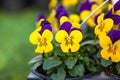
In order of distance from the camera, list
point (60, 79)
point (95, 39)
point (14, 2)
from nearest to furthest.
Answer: point (60, 79), point (95, 39), point (14, 2)

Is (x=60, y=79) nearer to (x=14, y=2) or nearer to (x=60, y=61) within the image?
(x=60, y=61)

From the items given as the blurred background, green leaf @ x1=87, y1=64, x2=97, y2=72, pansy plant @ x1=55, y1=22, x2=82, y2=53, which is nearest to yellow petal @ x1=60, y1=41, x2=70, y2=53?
pansy plant @ x1=55, y1=22, x2=82, y2=53

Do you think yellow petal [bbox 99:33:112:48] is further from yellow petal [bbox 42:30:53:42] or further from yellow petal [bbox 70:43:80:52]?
yellow petal [bbox 42:30:53:42]

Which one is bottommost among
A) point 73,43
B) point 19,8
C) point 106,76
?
point 106,76

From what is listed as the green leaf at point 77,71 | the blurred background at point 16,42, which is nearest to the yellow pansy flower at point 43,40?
the green leaf at point 77,71

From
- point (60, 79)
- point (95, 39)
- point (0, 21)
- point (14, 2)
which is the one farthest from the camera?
point (14, 2)

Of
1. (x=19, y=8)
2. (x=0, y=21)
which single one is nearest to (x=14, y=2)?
(x=19, y=8)
